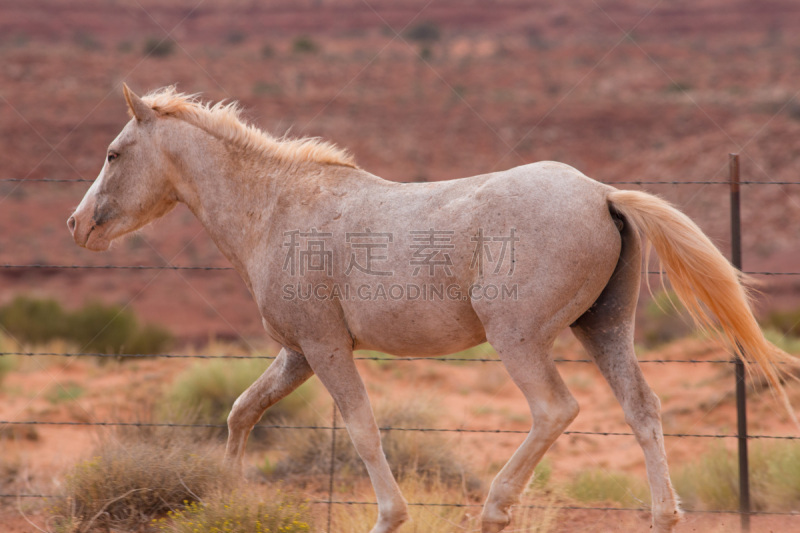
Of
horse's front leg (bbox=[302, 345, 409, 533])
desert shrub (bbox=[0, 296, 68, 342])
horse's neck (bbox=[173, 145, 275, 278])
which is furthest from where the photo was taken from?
desert shrub (bbox=[0, 296, 68, 342])

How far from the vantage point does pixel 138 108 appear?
14.0 feet

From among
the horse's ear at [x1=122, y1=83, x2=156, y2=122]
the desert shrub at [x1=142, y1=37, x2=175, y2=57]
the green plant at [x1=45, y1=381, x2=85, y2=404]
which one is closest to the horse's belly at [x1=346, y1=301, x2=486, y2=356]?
the horse's ear at [x1=122, y1=83, x2=156, y2=122]

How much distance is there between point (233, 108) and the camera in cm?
451

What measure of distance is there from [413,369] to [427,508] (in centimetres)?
619

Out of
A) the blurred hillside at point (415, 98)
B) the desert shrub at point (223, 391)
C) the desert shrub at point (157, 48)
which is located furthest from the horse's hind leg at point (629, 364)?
the desert shrub at point (157, 48)

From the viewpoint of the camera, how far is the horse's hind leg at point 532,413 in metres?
3.62

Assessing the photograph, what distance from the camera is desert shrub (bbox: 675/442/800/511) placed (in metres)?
5.49

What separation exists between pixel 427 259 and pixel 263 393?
1.43m

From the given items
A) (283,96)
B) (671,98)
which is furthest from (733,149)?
(283,96)

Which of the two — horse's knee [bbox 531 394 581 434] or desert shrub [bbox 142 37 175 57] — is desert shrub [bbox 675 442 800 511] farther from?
desert shrub [bbox 142 37 175 57]

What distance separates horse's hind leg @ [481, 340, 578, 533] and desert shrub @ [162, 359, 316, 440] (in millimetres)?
4282

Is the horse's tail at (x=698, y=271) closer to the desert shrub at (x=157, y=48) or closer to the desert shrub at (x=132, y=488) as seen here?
the desert shrub at (x=132, y=488)

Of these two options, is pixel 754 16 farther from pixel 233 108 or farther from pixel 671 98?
pixel 233 108

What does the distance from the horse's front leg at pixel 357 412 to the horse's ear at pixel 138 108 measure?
1590mm
